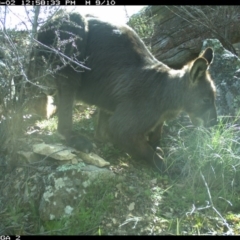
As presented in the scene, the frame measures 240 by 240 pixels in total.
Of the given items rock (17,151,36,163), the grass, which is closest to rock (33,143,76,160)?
rock (17,151,36,163)

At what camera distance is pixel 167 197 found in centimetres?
513

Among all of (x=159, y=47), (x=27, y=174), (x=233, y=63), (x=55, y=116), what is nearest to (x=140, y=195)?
(x=27, y=174)

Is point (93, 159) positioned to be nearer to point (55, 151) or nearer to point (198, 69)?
point (55, 151)

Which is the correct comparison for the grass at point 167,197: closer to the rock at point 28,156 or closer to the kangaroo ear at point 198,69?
the rock at point 28,156

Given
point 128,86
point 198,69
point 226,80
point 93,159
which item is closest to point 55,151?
point 93,159

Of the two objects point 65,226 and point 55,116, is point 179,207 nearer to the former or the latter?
point 65,226

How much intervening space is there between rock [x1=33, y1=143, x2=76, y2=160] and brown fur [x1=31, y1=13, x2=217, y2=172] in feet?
1.78

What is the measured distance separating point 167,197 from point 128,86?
1842 millimetres

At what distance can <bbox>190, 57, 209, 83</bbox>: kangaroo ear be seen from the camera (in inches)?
225

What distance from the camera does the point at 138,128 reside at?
5.83 metres

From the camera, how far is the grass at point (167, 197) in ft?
14.4

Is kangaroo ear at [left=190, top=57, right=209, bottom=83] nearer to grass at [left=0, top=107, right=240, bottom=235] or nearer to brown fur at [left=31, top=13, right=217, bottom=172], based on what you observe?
brown fur at [left=31, top=13, right=217, bottom=172]

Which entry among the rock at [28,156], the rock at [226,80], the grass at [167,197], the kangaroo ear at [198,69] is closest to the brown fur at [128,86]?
the kangaroo ear at [198,69]
